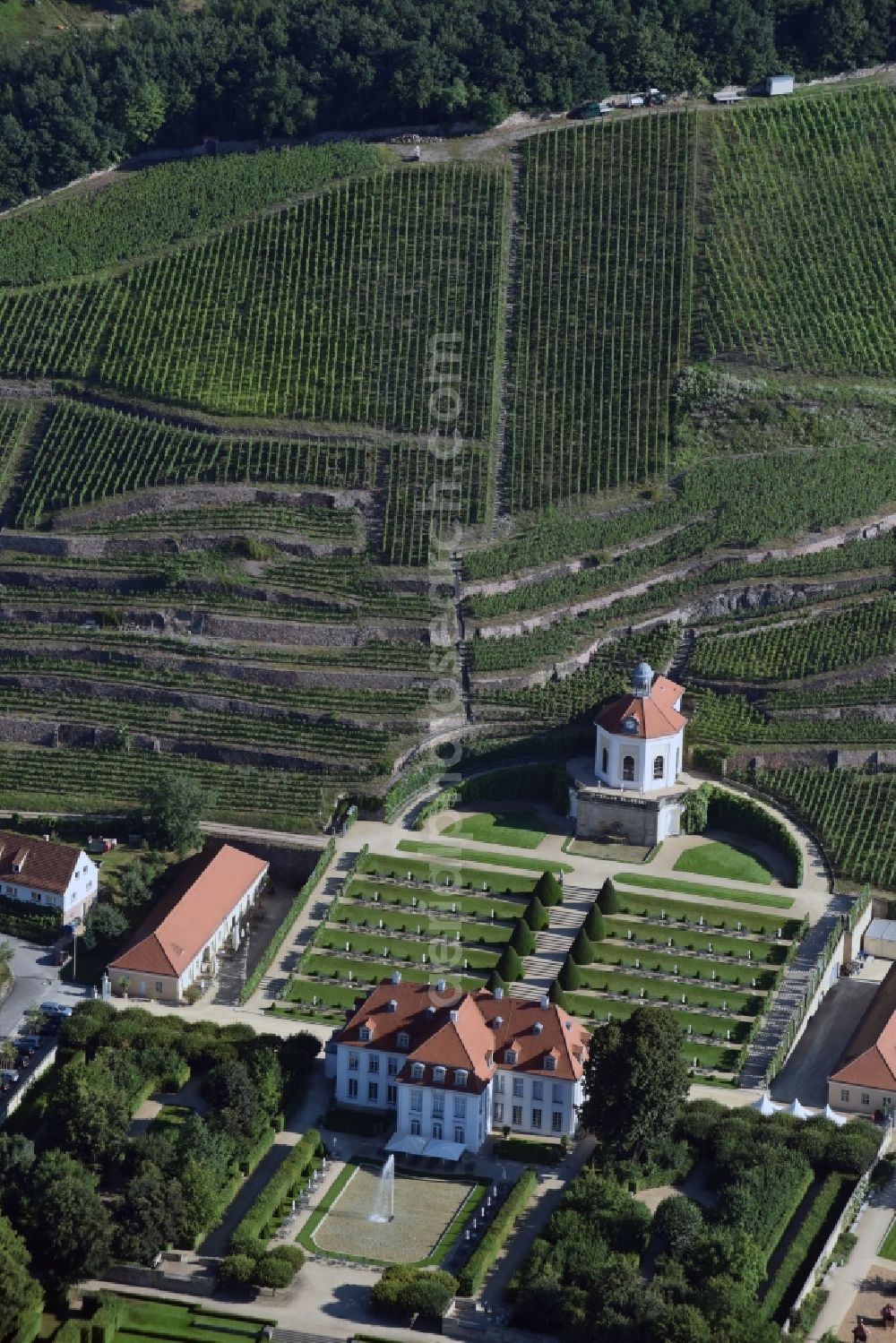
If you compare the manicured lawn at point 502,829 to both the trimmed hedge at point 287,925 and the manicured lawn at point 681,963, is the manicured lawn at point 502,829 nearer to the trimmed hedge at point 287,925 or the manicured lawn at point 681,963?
the trimmed hedge at point 287,925

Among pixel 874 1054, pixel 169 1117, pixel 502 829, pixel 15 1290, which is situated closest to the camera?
pixel 15 1290

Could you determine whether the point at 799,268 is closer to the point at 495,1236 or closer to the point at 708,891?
the point at 708,891

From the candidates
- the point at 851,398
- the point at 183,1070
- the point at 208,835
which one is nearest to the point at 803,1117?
the point at 183,1070

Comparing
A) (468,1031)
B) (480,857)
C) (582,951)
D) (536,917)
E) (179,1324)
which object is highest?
(480,857)

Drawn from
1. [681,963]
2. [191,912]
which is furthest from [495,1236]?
[191,912]

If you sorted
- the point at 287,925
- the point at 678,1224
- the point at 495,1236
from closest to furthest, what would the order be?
the point at 678,1224, the point at 495,1236, the point at 287,925

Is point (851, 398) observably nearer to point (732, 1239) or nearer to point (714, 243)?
point (714, 243)

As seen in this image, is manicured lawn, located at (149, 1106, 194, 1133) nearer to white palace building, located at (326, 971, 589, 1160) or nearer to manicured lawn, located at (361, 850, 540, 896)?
white palace building, located at (326, 971, 589, 1160)

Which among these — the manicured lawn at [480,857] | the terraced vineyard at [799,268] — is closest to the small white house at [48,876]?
the manicured lawn at [480,857]
